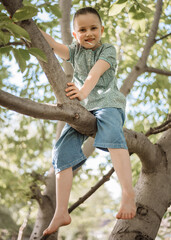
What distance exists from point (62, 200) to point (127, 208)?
516 millimetres

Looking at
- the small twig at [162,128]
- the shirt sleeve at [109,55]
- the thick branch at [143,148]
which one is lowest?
the thick branch at [143,148]

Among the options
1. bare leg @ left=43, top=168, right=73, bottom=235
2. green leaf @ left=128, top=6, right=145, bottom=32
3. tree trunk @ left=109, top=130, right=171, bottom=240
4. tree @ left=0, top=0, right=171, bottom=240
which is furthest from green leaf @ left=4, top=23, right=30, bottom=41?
tree trunk @ left=109, top=130, right=171, bottom=240

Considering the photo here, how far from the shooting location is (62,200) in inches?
82.5

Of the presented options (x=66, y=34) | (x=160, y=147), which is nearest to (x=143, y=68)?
(x=66, y=34)

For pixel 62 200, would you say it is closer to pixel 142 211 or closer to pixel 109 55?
pixel 142 211

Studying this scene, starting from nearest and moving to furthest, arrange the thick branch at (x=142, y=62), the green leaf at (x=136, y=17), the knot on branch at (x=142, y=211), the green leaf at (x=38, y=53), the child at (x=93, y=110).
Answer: the green leaf at (x=38, y=53), the child at (x=93, y=110), the green leaf at (x=136, y=17), the knot on branch at (x=142, y=211), the thick branch at (x=142, y=62)

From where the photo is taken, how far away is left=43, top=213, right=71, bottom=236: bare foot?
197cm

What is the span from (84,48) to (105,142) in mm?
832

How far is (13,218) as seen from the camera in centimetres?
1481

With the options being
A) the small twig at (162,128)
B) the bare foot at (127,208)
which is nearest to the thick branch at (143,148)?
the small twig at (162,128)

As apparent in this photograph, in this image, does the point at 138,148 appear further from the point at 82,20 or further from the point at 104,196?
the point at 104,196

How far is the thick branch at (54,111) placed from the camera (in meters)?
1.38

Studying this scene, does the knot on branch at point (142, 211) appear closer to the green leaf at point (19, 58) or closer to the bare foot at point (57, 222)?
the bare foot at point (57, 222)

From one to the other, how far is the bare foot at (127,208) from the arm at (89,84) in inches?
27.4
